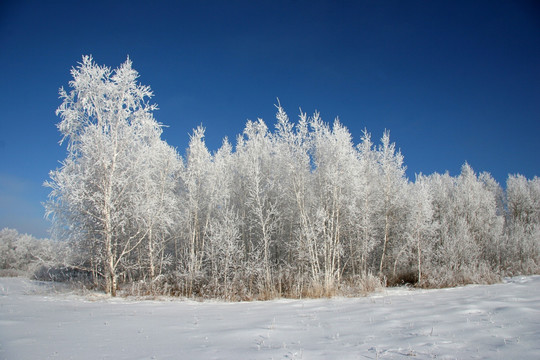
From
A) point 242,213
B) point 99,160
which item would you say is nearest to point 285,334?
point 99,160

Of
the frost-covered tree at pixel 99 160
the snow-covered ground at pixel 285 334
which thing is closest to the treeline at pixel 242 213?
the frost-covered tree at pixel 99 160

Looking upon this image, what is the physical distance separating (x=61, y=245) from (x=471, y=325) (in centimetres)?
1584

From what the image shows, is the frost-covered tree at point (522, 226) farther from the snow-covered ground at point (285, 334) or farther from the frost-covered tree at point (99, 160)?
the frost-covered tree at point (99, 160)

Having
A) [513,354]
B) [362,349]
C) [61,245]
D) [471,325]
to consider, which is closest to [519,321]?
[471,325]

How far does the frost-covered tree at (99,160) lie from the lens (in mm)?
13109

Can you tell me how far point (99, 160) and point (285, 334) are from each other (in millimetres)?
11536

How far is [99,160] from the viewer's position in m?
13.2

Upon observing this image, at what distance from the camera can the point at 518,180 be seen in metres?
45.1

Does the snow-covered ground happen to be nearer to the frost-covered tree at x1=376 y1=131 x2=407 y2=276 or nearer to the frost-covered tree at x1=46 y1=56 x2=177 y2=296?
the frost-covered tree at x1=46 y1=56 x2=177 y2=296

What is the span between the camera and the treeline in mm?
13609

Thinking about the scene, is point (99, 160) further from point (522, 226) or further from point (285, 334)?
point (522, 226)

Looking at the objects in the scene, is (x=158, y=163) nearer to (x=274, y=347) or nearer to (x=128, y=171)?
(x=128, y=171)

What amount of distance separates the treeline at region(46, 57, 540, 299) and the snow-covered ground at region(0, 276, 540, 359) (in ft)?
19.1

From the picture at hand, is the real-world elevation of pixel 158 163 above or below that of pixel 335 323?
above
